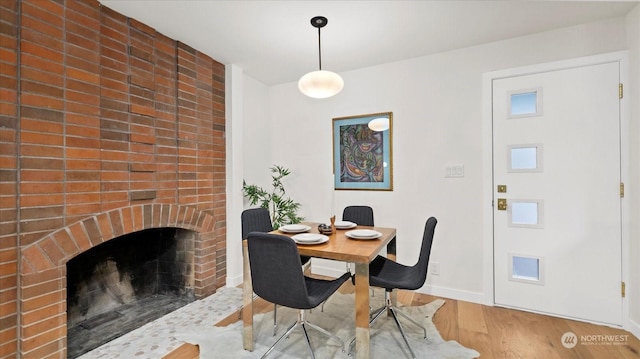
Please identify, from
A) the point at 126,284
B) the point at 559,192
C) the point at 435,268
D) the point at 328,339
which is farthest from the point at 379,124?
the point at 126,284

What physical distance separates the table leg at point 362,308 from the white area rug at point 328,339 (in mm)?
→ 311

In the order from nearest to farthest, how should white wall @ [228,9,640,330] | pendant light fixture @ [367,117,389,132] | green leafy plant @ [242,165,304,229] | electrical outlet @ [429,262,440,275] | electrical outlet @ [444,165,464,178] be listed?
white wall @ [228,9,640,330]
electrical outlet @ [444,165,464,178]
electrical outlet @ [429,262,440,275]
pendant light fixture @ [367,117,389,132]
green leafy plant @ [242,165,304,229]


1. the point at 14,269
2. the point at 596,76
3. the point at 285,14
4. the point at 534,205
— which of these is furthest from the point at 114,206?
the point at 596,76

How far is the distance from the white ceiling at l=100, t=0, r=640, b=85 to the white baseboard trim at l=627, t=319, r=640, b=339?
234 cm

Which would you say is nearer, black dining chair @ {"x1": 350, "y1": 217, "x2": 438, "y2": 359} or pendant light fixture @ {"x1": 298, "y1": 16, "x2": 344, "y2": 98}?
black dining chair @ {"x1": 350, "y1": 217, "x2": 438, "y2": 359}

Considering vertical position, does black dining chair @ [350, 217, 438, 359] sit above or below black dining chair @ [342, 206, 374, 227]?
below

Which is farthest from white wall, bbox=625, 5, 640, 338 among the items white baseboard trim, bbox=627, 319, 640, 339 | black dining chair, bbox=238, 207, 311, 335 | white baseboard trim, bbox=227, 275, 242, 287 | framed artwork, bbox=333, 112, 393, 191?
white baseboard trim, bbox=227, 275, 242, 287

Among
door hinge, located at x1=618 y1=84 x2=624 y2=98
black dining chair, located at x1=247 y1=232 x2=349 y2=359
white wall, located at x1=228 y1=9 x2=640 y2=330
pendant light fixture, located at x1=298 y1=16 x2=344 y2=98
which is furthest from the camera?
white wall, located at x1=228 y1=9 x2=640 y2=330

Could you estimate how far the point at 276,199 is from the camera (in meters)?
3.54

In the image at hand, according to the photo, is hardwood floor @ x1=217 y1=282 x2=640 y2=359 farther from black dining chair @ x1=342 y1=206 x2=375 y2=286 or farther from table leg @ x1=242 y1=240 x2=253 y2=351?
black dining chair @ x1=342 y1=206 x2=375 y2=286

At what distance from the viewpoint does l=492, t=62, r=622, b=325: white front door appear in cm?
232

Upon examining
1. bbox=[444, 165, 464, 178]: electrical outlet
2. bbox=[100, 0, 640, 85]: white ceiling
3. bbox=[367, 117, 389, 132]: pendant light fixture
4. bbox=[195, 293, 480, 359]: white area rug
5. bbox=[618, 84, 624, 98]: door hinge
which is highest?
bbox=[100, 0, 640, 85]: white ceiling

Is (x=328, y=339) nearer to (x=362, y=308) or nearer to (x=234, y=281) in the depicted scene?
(x=362, y=308)

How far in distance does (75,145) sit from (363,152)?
2.53m
